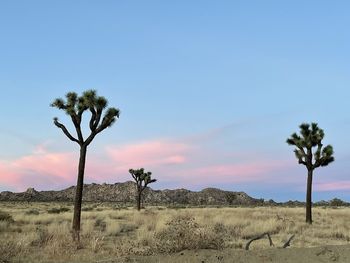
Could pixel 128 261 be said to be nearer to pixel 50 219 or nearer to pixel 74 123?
pixel 74 123

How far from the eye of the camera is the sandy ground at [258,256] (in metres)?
10.0

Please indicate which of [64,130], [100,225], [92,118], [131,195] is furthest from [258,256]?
[131,195]

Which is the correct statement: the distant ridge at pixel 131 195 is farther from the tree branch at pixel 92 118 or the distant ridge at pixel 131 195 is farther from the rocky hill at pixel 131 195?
the tree branch at pixel 92 118

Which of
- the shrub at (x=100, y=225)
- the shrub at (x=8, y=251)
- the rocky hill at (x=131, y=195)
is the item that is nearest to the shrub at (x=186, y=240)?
the shrub at (x=8, y=251)

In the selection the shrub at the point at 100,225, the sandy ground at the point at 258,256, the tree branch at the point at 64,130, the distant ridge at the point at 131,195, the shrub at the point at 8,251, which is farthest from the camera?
the distant ridge at the point at 131,195

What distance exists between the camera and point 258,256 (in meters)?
10.1

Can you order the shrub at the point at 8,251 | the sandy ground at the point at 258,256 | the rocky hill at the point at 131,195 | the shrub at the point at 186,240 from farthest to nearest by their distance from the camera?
the rocky hill at the point at 131,195 < the shrub at the point at 8,251 < the shrub at the point at 186,240 < the sandy ground at the point at 258,256

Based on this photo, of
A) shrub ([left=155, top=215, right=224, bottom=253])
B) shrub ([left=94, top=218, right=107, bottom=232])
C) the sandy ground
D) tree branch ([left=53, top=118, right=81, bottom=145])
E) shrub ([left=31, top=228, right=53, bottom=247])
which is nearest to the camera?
the sandy ground

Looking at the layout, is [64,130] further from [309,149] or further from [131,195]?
[131,195]

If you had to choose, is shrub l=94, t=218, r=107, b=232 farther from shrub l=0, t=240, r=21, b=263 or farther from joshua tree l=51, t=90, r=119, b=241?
shrub l=0, t=240, r=21, b=263

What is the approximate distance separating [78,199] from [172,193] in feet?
437

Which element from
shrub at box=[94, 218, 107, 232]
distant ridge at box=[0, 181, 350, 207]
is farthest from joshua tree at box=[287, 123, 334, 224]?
distant ridge at box=[0, 181, 350, 207]

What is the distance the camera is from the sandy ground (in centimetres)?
1003

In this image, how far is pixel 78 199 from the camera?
21.4m
